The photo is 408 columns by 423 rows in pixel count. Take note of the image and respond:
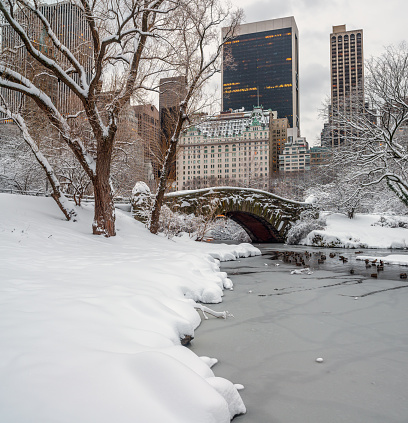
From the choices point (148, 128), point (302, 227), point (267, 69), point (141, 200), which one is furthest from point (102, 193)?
point (267, 69)

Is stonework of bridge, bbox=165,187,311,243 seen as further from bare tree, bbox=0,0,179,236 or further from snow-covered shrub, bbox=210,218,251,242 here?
bare tree, bbox=0,0,179,236

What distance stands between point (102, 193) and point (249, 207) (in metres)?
12.4

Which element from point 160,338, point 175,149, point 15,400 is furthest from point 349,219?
point 15,400

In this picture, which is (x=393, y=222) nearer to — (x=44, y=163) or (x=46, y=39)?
(x=44, y=163)

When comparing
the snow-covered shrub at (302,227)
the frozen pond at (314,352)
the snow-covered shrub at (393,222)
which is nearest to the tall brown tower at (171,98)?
the frozen pond at (314,352)

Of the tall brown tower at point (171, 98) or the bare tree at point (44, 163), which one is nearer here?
the bare tree at point (44, 163)

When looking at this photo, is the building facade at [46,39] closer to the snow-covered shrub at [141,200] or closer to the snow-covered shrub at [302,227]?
the snow-covered shrub at [141,200]

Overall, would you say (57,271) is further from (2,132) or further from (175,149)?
(2,132)

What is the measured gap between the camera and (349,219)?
23.2 m

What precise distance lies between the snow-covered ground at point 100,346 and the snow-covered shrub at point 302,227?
1702 centimetres

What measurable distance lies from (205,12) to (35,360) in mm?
11633

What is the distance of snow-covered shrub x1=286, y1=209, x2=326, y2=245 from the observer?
71.8ft

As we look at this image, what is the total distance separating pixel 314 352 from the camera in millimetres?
3549

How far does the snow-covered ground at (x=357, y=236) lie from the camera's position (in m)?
19.3
